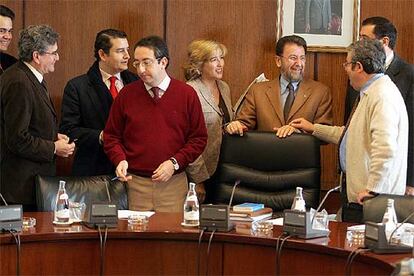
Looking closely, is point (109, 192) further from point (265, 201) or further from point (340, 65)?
point (340, 65)

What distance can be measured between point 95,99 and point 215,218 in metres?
1.61

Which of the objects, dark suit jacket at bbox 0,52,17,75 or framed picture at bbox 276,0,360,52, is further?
framed picture at bbox 276,0,360,52

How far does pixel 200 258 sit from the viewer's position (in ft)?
11.9

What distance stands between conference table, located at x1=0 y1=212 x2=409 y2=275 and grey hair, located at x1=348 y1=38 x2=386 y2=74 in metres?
0.92

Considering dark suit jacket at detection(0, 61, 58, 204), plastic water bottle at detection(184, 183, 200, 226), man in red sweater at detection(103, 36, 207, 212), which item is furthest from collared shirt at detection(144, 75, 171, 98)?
plastic water bottle at detection(184, 183, 200, 226)

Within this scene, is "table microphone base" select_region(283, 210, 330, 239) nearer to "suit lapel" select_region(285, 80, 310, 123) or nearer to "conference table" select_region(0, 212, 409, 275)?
"conference table" select_region(0, 212, 409, 275)

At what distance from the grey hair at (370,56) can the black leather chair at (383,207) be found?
31.0 inches

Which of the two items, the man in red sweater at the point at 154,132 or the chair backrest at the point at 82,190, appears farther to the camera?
the man in red sweater at the point at 154,132

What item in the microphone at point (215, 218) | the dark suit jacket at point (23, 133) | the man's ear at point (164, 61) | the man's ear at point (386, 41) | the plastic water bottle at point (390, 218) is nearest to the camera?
the plastic water bottle at point (390, 218)

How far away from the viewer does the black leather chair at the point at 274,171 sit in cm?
445

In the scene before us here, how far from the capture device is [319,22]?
18.1 feet

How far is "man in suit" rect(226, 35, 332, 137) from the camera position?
4.97 meters

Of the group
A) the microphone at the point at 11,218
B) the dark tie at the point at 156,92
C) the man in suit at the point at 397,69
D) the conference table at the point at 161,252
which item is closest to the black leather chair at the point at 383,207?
the conference table at the point at 161,252

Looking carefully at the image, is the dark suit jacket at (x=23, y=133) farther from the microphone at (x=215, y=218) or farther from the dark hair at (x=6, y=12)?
the microphone at (x=215, y=218)
